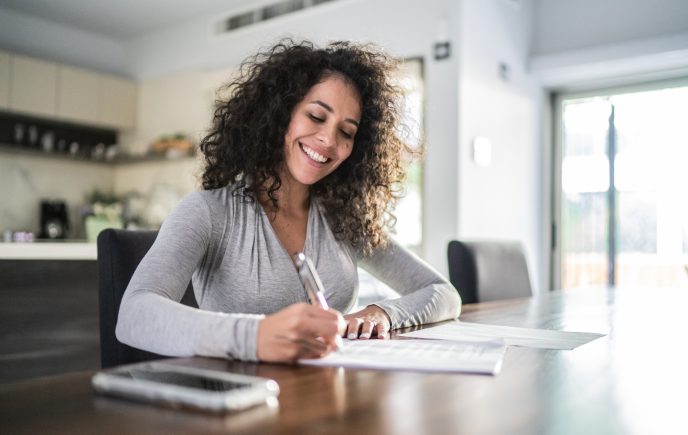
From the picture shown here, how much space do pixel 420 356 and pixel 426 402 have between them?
225mm

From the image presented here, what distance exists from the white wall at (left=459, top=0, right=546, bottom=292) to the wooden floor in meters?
2.08

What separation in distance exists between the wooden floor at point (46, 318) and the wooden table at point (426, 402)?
180 centimetres

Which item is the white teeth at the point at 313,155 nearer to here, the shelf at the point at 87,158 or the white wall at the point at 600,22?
the white wall at the point at 600,22

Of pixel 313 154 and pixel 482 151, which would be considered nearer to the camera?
pixel 313 154

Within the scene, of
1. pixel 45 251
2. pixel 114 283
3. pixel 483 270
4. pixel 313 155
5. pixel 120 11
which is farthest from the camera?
pixel 120 11

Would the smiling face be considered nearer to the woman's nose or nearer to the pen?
the woman's nose

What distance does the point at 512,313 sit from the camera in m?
1.47

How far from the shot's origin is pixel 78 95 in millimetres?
5113

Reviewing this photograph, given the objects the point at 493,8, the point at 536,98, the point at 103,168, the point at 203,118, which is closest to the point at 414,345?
the point at 493,8

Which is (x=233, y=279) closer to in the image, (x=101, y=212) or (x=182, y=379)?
(x=182, y=379)

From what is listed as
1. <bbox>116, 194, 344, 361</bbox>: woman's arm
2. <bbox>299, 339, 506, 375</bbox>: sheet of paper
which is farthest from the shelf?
<bbox>299, 339, 506, 375</bbox>: sheet of paper

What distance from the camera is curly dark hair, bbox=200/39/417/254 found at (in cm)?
144

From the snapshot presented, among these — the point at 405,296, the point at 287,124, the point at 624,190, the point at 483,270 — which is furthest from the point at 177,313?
the point at 624,190

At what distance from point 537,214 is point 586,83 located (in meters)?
0.93
